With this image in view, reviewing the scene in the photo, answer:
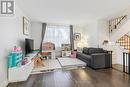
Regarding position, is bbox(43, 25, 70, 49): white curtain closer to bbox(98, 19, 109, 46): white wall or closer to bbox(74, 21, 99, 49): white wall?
bbox(74, 21, 99, 49): white wall

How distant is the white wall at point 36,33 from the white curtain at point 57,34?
43 cm

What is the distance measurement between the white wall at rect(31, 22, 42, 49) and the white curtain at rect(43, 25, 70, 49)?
425 millimetres

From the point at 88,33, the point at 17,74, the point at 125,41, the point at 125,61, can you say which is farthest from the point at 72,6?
the point at 125,41

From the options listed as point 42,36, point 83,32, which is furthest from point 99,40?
point 42,36

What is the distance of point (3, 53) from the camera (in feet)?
7.91

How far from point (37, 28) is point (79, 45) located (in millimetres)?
3142

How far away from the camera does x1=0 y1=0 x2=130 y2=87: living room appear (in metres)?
2.71

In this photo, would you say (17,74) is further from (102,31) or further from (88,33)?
(88,33)

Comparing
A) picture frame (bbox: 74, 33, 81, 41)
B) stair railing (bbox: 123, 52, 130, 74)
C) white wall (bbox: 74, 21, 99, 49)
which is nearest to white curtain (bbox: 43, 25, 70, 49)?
picture frame (bbox: 74, 33, 81, 41)

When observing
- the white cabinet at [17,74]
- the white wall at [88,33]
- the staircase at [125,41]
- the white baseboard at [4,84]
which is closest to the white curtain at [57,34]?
the white wall at [88,33]

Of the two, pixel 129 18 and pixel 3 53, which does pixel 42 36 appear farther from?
pixel 129 18

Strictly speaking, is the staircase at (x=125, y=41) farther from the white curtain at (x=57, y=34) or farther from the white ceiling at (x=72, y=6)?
the white curtain at (x=57, y=34)

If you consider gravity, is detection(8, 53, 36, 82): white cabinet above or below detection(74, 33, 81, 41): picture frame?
below

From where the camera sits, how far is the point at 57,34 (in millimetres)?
6953
